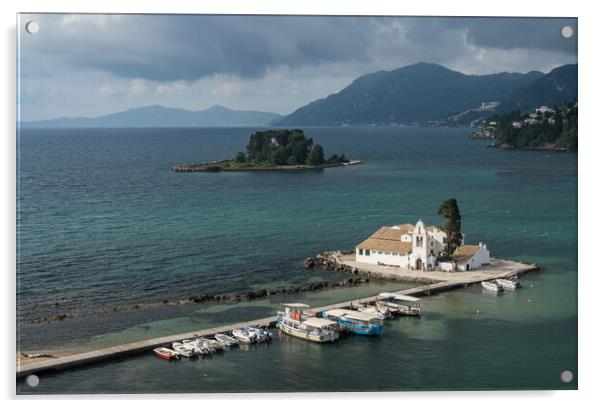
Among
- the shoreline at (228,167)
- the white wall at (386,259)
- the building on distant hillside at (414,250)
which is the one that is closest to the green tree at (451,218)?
the building on distant hillside at (414,250)

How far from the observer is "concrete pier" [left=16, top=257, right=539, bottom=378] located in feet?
54.1

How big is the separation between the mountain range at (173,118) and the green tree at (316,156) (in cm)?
1131

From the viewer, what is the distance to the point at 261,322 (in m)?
20.3

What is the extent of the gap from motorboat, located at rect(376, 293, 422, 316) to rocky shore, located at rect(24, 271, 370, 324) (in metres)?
2.78

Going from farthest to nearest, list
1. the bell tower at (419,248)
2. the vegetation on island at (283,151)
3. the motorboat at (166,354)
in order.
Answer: the vegetation on island at (283,151) < the bell tower at (419,248) < the motorboat at (166,354)

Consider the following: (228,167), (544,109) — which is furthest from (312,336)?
(228,167)

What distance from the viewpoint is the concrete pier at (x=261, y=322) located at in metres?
16.5

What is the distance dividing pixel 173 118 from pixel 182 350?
9.80m

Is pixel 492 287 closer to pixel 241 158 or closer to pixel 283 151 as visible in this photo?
pixel 283 151

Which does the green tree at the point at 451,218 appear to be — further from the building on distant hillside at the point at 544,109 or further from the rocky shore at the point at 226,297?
the building on distant hillside at the point at 544,109

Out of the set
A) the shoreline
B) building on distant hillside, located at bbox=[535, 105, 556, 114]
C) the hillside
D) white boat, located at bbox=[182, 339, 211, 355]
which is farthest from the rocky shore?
building on distant hillside, located at bbox=[535, 105, 556, 114]

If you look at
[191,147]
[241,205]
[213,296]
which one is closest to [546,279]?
[213,296]

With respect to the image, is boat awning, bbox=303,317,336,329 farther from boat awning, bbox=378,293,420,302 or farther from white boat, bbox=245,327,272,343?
boat awning, bbox=378,293,420,302

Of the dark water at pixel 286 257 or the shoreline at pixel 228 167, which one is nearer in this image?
the dark water at pixel 286 257
